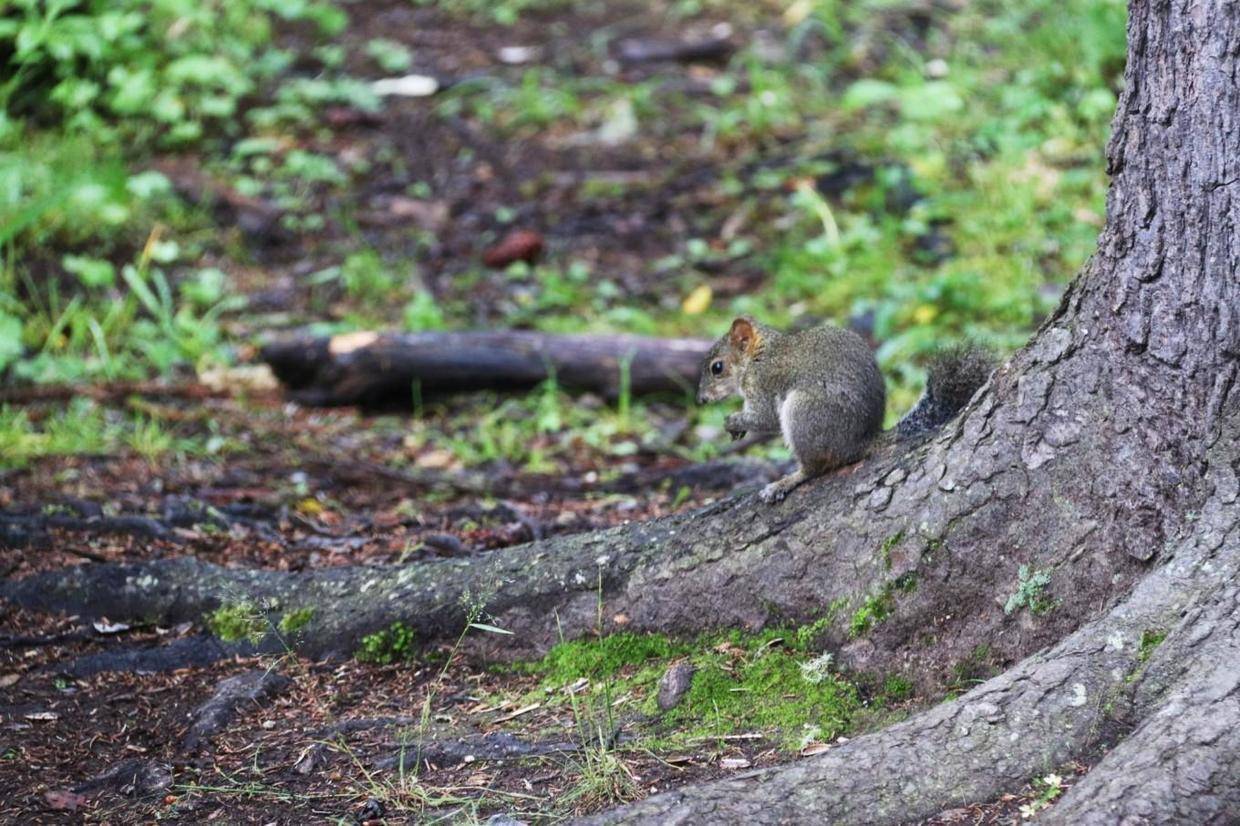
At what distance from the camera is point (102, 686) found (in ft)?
10.3

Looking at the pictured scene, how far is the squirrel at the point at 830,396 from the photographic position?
307cm

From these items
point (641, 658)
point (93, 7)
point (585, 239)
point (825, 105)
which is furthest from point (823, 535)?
point (825, 105)

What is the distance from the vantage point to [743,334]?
3.82 m

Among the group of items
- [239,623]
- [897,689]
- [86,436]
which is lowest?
[86,436]

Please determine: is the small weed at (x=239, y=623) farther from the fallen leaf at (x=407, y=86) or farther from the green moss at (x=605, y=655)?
the fallen leaf at (x=407, y=86)

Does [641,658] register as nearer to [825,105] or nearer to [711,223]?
[711,223]

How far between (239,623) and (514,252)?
392 centimetres

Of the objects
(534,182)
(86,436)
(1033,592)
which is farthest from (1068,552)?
(534,182)

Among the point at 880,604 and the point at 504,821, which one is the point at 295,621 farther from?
the point at 880,604

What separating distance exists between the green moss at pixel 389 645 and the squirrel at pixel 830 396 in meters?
0.95

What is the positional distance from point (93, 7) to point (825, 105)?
441 cm

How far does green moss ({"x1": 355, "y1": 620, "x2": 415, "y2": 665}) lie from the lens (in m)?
3.19

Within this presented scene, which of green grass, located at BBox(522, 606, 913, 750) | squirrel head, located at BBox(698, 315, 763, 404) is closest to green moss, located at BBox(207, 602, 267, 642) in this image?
green grass, located at BBox(522, 606, 913, 750)

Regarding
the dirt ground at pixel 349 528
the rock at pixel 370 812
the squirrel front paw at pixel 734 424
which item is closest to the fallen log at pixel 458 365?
the dirt ground at pixel 349 528
